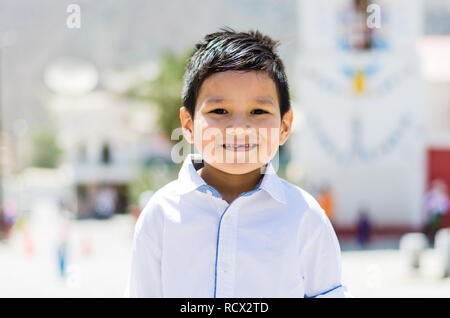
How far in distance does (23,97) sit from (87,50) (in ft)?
25.8

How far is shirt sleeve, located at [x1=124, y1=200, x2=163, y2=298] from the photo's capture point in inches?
59.0

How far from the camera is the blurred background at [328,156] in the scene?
30.6 ft

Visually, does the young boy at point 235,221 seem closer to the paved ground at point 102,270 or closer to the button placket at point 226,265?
the button placket at point 226,265

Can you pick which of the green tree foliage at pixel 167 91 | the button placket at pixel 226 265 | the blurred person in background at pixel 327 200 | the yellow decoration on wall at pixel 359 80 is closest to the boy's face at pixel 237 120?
the button placket at pixel 226 265

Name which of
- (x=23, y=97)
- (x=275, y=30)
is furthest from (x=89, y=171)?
(x=23, y=97)

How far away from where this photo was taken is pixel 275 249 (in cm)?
150

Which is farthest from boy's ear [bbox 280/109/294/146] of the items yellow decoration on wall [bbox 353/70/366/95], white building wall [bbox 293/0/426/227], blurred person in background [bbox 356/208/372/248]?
yellow decoration on wall [bbox 353/70/366/95]

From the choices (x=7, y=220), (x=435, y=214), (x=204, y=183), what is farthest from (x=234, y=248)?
(x=7, y=220)

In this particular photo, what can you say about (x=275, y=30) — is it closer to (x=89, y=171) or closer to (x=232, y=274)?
(x=89, y=171)

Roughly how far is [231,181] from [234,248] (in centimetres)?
21

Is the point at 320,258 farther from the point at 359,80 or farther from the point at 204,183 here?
the point at 359,80

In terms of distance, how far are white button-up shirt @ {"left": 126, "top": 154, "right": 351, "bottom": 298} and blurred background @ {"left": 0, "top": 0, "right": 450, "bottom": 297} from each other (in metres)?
0.52

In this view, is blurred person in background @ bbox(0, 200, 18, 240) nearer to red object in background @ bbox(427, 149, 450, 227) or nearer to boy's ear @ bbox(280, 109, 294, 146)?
red object in background @ bbox(427, 149, 450, 227)

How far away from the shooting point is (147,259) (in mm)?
1499
